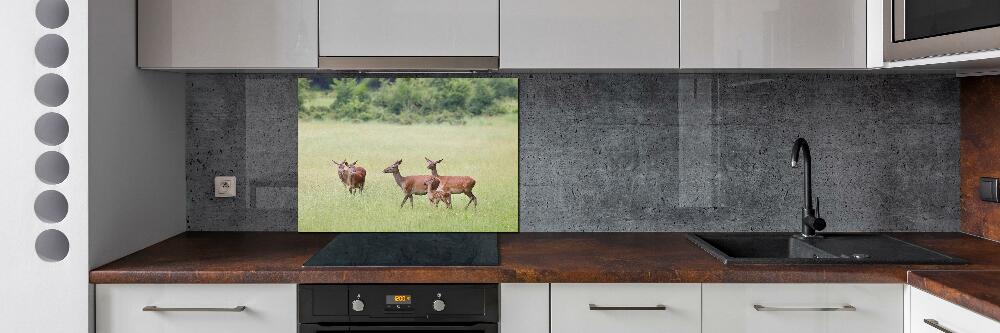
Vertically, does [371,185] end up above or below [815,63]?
below

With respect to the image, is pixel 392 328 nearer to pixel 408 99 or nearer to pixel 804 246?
pixel 408 99

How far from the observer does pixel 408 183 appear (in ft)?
8.48

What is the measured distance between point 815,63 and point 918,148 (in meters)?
0.67

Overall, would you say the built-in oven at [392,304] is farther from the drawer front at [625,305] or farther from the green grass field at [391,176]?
the green grass field at [391,176]

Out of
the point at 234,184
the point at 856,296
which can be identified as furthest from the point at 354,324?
the point at 856,296

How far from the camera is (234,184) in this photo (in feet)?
8.45

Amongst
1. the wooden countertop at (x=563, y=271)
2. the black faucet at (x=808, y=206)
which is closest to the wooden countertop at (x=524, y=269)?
the wooden countertop at (x=563, y=271)

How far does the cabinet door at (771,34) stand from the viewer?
218 cm

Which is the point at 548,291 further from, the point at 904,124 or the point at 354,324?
the point at 904,124

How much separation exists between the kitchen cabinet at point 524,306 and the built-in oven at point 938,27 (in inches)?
47.7

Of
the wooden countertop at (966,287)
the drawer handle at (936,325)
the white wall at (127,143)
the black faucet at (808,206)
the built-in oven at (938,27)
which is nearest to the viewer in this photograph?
the wooden countertop at (966,287)

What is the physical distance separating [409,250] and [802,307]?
3.55 ft

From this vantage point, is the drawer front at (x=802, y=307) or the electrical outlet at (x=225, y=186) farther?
the electrical outlet at (x=225, y=186)

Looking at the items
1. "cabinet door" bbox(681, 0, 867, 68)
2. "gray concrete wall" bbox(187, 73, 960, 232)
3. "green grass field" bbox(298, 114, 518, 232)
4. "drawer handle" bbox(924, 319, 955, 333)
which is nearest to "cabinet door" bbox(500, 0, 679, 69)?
"cabinet door" bbox(681, 0, 867, 68)
